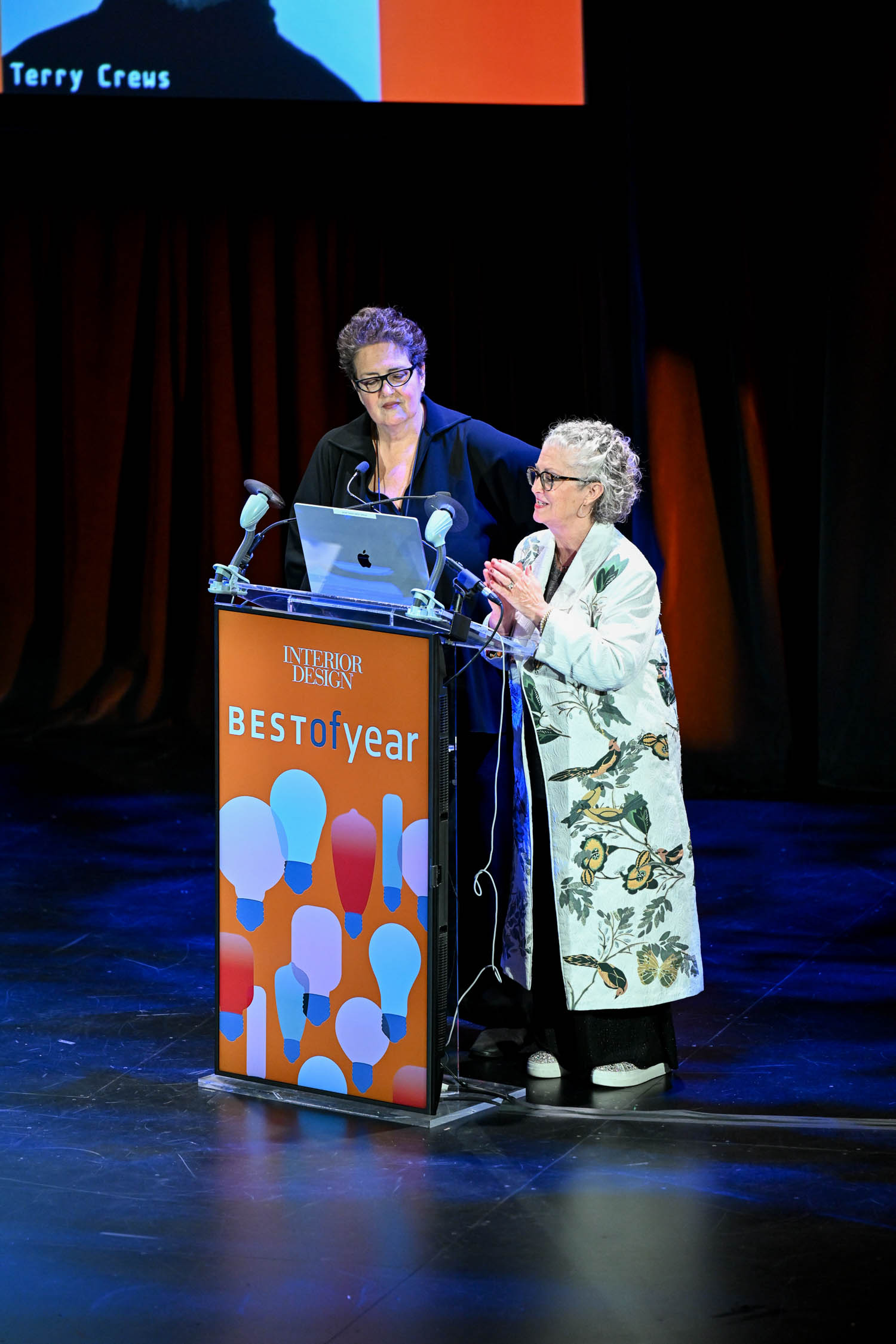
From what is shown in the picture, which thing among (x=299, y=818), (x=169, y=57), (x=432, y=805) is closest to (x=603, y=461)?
(x=432, y=805)


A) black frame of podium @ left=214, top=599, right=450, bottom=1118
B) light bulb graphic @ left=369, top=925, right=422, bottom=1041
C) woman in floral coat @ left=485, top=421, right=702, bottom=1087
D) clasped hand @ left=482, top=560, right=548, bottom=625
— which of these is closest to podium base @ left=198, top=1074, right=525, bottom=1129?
black frame of podium @ left=214, top=599, right=450, bottom=1118

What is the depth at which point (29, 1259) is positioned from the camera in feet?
8.56

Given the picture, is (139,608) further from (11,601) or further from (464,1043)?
(464,1043)

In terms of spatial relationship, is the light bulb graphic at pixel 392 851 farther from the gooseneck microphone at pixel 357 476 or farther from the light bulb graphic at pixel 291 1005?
the gooseneck microphone at pixel 357 476

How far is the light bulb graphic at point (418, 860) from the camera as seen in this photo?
308 cm

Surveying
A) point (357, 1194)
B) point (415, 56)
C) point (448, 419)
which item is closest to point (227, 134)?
point (415, 56)

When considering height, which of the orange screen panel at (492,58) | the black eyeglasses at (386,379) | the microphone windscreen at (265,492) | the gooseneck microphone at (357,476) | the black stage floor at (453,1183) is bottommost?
the black stage floor at (453,1183)

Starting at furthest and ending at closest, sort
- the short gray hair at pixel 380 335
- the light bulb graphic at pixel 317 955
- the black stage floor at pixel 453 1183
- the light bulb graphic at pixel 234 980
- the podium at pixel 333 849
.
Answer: the short gray hair at pixel 380 335
the light bulb graphic at pixel 234 980
the light bulb graphic at pixel 317 955
the podium at pixel 333 849
the black stage floor at pixel 453 1183

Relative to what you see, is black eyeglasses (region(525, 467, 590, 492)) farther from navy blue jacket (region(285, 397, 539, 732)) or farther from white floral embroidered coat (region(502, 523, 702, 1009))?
navy blue jacket (region(285, 397, 539, 732))

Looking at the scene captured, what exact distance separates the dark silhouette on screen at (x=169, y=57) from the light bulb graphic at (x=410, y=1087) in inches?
153

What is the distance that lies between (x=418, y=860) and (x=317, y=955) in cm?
29

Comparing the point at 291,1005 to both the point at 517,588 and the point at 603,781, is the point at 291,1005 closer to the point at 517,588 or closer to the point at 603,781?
the point at 603,781

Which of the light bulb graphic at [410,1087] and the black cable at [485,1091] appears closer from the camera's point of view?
the light bulb graphic at [410,1087]

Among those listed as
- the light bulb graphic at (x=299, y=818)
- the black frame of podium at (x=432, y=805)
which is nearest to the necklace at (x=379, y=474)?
the black frame of podium at (x=432, y=805)
